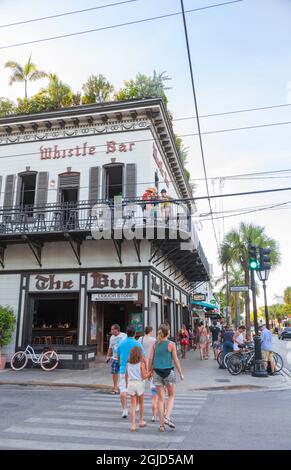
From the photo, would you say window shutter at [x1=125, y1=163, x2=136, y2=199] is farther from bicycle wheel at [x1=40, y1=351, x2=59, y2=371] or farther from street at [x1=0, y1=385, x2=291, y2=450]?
street at [x1=0, y1=385, x2=291, y2=450]

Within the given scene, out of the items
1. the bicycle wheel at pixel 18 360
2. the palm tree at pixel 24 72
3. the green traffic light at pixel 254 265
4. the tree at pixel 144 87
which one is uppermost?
the palm tree at pixel 24 72

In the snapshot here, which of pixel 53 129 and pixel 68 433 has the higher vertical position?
pixel 53 129

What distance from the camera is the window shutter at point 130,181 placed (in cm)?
1683

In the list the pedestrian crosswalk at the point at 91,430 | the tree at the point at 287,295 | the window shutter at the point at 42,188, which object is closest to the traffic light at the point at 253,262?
the pedestrian crosswalk at the point at 91,430

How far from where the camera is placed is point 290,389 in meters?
10.9

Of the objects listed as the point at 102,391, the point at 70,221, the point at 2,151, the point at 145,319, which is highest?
the point at 2,151

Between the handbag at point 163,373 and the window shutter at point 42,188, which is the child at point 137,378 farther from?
the window shutter at point 42,188

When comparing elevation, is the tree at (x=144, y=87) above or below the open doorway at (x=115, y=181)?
above

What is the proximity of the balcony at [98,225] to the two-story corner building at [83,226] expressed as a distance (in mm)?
49

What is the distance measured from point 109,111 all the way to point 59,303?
957 cm
